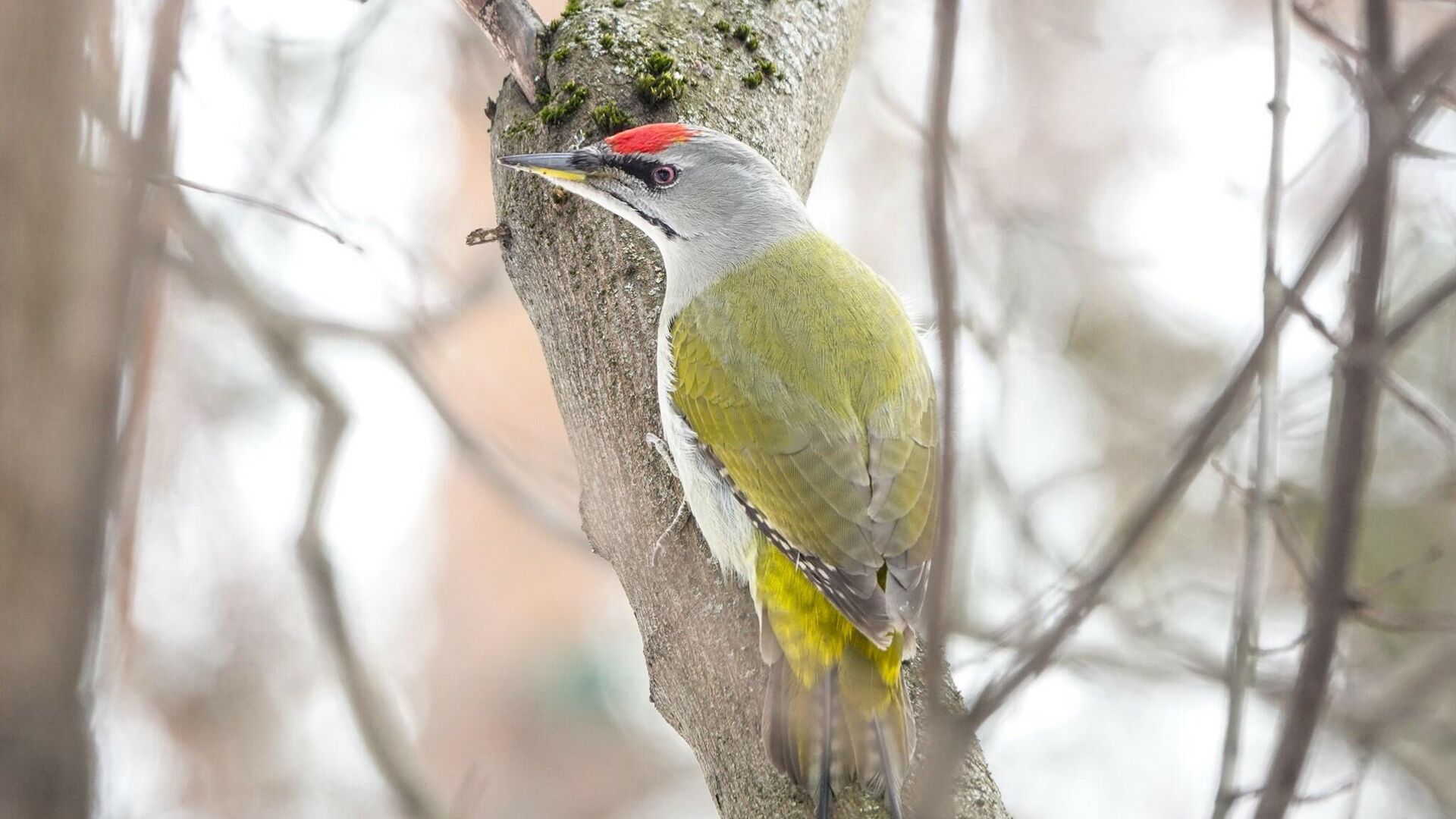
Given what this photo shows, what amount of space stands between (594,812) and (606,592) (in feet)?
6.67

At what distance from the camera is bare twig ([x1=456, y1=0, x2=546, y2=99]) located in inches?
129

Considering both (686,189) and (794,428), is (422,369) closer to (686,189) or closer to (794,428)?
(686,189)

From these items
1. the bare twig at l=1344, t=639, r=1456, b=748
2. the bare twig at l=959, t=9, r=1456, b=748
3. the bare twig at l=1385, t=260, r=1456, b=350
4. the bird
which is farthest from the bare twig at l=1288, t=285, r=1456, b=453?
the bird

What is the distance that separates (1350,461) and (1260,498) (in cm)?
37

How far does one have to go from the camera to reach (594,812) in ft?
30.2

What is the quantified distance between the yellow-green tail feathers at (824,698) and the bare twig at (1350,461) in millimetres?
1116

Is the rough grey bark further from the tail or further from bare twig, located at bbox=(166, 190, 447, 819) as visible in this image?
bare twig, located at bbox=(166, 190, 447, 819)

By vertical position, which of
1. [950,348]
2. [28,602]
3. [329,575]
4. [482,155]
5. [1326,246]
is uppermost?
[482,155]

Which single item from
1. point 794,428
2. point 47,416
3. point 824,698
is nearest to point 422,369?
point 794,428

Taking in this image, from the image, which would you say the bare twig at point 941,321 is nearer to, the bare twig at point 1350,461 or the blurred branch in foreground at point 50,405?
the bare twig at point 1350,461

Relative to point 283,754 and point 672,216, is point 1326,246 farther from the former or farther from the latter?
point 283,754

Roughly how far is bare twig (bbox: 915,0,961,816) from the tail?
874mm

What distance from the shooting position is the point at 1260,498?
5.51 ft

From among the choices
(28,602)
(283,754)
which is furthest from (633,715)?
(28,602)
